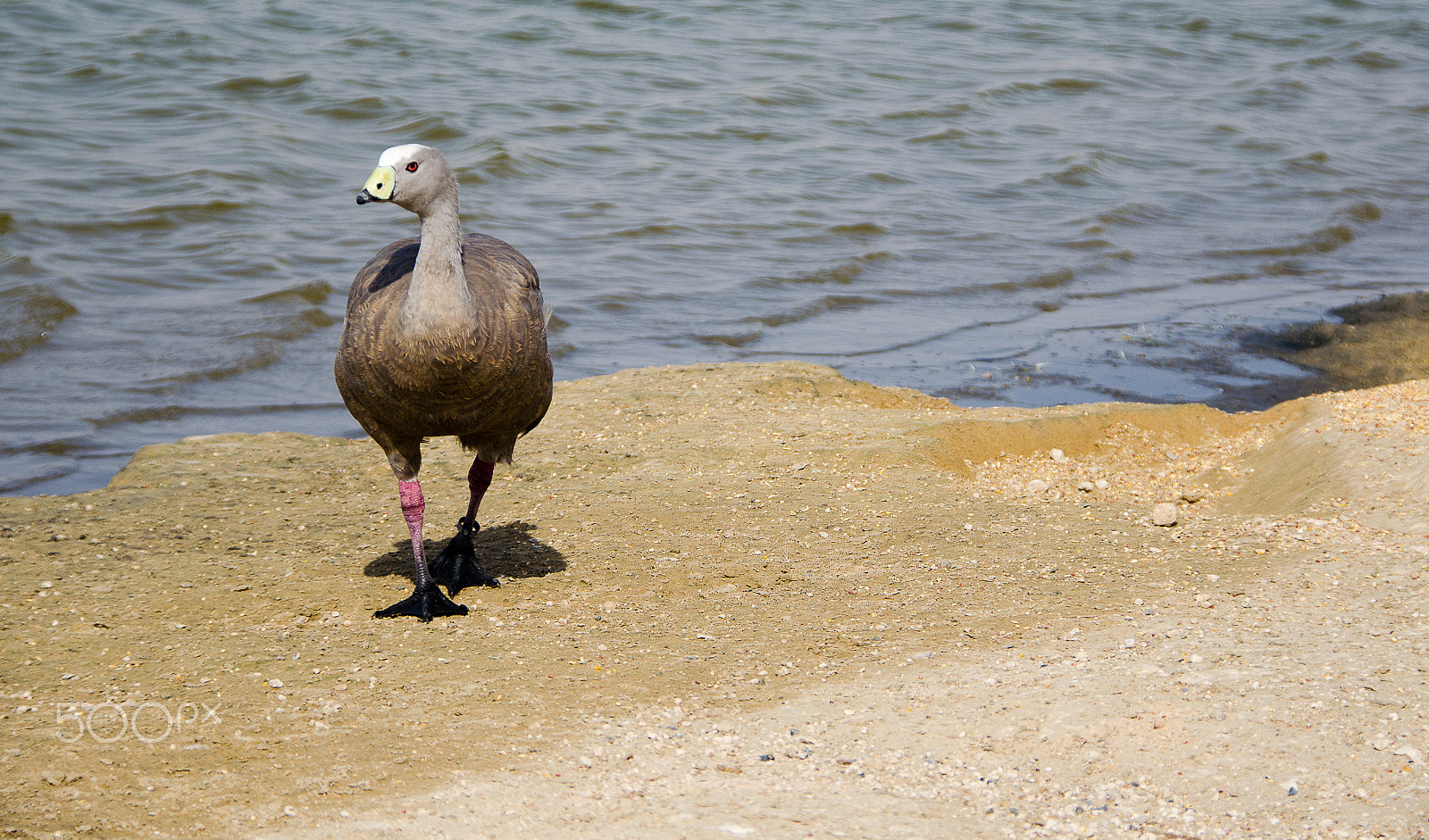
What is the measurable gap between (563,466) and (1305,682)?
4.05m

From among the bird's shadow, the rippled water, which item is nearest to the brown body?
the bird's shadow

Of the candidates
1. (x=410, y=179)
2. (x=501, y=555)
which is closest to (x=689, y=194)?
(x=501, y=555)

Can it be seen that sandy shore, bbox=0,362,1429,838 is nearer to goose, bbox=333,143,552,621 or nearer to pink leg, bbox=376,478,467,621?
pink leg, bbox=376,478,467,621

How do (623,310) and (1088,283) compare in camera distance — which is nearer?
(623,310)

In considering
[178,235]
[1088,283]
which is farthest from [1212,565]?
[178,235]

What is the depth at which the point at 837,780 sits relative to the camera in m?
3.44

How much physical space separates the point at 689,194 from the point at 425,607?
34.7ft

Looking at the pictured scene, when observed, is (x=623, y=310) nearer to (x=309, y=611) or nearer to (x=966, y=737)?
(x=309, y=611)

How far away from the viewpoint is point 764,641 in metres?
4.45

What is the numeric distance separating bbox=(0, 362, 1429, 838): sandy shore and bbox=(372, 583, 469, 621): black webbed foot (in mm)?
72

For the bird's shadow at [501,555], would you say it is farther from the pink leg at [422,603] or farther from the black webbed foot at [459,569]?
the pink leg at [422,603]

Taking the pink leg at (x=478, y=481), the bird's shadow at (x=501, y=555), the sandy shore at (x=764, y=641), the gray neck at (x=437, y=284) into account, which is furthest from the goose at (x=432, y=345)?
the sandy shore at (x=764, y=641)

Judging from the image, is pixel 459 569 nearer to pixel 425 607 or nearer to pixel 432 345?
pixel 425 607

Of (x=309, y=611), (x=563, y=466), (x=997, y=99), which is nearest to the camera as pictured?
(x=309, y=611)
